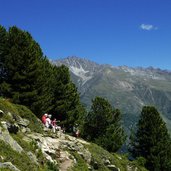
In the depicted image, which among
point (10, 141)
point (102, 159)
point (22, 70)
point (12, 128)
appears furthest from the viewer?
point (22, 70)

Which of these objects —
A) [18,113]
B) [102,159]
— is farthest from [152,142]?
[18,113]

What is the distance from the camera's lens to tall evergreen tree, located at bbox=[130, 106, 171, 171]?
232ft

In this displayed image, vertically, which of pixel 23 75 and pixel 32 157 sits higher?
pixel 23 75

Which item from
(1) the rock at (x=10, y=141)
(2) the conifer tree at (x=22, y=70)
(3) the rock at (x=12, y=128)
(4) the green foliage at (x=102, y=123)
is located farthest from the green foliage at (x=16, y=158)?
(4) the green foliage at (x=102, y=123)

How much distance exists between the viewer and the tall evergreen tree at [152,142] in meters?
70.8

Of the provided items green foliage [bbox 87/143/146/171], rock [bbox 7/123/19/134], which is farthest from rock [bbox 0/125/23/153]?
green foliage [bbox 87/143/146/171]

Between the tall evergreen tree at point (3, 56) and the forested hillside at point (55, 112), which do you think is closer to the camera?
the forested hillside at point (55, 112)

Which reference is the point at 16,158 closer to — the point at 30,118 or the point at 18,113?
the point at 18,113

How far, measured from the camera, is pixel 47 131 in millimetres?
41625

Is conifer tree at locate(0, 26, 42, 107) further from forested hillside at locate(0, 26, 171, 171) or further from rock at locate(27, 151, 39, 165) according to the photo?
rock at locate(27, 151, 39, 165)

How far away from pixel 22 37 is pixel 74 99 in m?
17.5

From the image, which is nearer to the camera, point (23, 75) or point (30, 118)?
point (30, 118)

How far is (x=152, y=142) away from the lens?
72250 mm

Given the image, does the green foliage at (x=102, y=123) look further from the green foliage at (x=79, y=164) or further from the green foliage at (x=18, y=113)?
the green foliage at (x=79, y=164)
